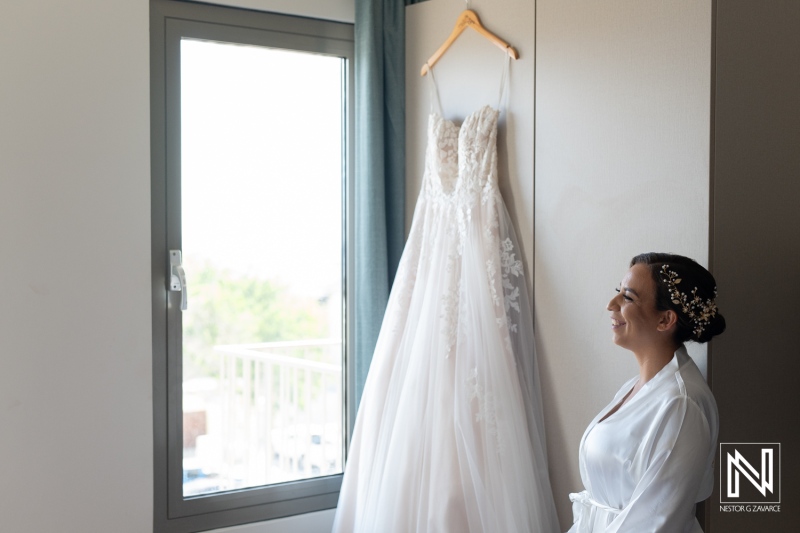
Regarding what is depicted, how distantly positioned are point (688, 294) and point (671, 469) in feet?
1.23

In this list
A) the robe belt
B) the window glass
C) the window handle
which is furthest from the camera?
the window glass

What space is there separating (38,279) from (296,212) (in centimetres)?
92

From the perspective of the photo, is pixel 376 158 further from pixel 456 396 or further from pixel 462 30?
pixel 456 396

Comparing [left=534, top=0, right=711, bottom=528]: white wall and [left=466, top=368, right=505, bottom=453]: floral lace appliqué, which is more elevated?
[left=534, top=0, right=711, bottom=528]: white wall

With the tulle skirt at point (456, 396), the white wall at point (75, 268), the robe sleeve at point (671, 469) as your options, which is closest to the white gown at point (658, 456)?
the robe sleeve at point (671, 469)

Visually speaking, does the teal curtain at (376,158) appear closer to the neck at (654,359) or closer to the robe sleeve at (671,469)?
the neck at (654,359)

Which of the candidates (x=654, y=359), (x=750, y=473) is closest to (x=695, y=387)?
(x=654, y=359)

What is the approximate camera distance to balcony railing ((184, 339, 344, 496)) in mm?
2811

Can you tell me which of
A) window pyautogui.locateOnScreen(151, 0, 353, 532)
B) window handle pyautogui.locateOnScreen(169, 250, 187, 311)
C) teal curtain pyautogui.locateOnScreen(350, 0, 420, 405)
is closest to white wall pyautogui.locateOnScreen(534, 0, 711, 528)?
teal curtain pyautogui.locateOnScreen(350, 0, 420, 405)

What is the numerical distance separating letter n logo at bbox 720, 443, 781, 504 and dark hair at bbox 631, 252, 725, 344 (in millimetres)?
345

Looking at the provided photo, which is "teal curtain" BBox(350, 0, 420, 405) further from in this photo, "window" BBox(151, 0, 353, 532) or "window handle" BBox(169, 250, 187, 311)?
"window handle" BBox(169, 250, 187, 311)

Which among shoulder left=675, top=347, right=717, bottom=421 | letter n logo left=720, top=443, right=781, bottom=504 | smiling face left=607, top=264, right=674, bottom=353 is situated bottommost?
letter n logo left=720, top=443, right=781, bottom=504

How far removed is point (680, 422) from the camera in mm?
1664

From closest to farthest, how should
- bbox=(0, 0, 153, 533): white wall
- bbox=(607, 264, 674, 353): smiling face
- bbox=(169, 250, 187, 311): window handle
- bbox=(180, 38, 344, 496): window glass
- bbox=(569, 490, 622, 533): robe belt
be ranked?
bbox=(607, 264, 674, 353): smiling face, bbox=(569, 490, 622, 533): robe belt, bbox=(0, 0, 153, 533): white wall, bbox=(169, 250, 187, 311): window handle, bbox=(180, 38, 344, 496): window glass
